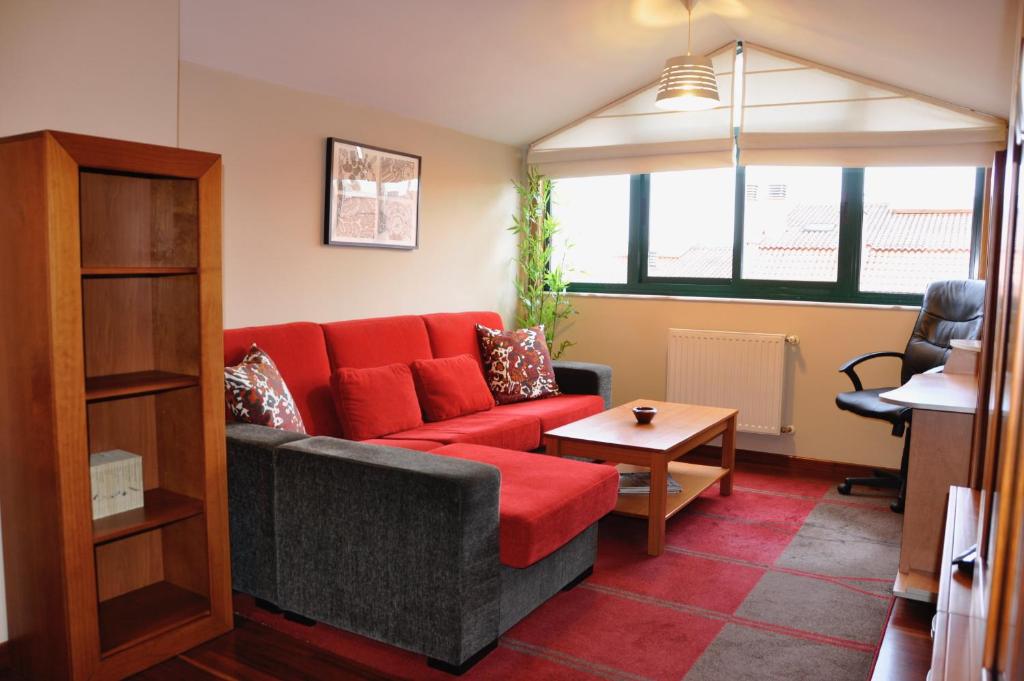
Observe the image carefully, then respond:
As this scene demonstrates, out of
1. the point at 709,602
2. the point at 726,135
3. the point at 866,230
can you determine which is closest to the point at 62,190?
the point at 709,602

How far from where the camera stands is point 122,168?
2.24 meters

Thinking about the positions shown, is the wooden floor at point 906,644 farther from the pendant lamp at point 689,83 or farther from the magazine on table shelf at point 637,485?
the pendant lamp at point 689,83

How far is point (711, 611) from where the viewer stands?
9.41 feet

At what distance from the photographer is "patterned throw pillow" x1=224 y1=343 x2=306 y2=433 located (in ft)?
9.70

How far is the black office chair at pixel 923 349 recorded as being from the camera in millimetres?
4086

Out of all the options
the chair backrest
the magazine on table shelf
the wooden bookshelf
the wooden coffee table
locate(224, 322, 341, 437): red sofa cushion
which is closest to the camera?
the wooden bookshelf

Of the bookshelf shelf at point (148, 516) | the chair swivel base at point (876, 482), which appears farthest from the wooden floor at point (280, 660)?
the chair swivel base at point (876, 482)

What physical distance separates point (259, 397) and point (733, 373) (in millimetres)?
3070

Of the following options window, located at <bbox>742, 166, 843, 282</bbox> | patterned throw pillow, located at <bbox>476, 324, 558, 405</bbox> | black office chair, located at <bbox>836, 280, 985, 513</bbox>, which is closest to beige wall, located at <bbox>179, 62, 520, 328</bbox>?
patterned throw pillow, located at <bbox>476, 324, 558, 405</bbox>

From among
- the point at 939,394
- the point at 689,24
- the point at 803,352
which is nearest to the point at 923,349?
the point at 803,352

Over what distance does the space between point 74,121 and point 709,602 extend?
2.67 meters

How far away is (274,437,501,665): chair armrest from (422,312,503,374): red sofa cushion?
73.4 inches

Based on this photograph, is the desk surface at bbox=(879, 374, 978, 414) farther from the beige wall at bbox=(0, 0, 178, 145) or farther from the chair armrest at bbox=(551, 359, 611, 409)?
the beige wall at bbox=(0, 0, 178, 145)

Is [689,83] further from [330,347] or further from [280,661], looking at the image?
[280,661]
